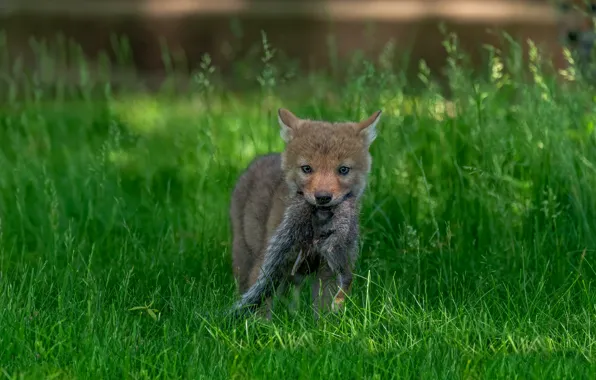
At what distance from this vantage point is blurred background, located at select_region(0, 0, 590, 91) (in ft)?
39.7

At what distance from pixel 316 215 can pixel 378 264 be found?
0.53m

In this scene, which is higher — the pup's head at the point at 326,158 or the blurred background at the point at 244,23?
the pup's head at the point at 326,158

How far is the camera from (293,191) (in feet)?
16.7

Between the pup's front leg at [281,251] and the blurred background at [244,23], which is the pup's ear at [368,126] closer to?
the pup's front leg at [281,251]

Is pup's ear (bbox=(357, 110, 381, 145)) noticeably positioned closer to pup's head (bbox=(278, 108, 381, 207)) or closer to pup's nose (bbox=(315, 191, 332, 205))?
pup's head (bbox=(278, 108, 381, 207))

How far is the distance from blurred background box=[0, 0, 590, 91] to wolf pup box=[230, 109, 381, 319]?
7006 mm

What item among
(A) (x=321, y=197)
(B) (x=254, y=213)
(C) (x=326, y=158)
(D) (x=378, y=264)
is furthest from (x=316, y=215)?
(B) (x=254, y=213)

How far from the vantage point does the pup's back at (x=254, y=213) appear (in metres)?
5.35

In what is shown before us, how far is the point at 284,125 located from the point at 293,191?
36cm

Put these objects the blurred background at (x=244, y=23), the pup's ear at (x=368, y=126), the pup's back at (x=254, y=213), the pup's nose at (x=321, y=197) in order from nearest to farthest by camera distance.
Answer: the pup's nose at (x=321, y=197) → the pup's ear at (x=368, y=126) → the pup's back at (x=254, y=213) → the blurred background at (x=244, y=23)

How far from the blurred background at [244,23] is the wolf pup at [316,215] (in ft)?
23.0

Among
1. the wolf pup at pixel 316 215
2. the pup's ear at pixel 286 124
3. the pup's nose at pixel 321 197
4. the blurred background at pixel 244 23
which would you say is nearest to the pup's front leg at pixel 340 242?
the wolf pup at pixel 316 215

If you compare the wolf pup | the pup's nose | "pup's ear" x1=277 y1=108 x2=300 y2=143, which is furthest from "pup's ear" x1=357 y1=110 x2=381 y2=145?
the pup's nose

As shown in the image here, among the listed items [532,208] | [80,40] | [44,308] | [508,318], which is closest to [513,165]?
[532,208]
